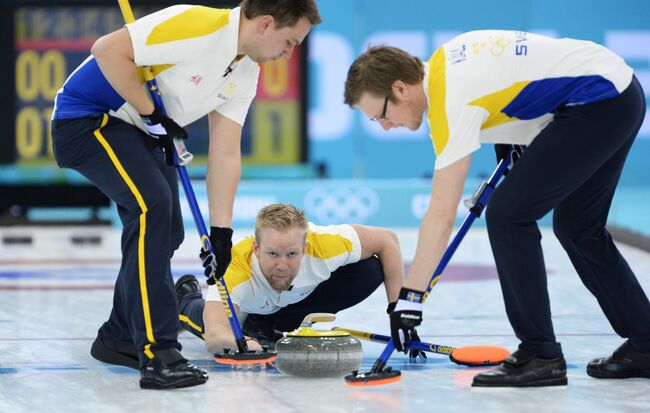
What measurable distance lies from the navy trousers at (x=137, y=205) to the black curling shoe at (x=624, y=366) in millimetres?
1335

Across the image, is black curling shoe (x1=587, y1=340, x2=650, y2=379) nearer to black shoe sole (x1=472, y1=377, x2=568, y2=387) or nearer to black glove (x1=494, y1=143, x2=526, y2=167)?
black shoe sole (x1=472, y1=377, x2=568, y2=387)

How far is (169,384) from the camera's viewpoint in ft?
11.1

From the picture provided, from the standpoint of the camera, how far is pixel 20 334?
456cm

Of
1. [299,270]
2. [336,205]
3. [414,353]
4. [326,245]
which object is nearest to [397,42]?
[336,205]

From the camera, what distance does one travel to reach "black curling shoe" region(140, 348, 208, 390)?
3387 mm

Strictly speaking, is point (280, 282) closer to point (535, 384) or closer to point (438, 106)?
point (535, 384)

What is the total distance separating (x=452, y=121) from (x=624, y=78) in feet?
2.07

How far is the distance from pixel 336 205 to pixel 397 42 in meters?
2.36

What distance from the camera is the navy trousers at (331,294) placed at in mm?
4352

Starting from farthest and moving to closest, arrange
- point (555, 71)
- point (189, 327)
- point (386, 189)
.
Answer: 1. point (386, 189)
2. point (189, 327)
3. point (555, 71)

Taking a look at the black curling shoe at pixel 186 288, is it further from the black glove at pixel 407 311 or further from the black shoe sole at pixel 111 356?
the black glove at pixel 407 311

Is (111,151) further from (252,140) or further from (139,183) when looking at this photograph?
(252,140)

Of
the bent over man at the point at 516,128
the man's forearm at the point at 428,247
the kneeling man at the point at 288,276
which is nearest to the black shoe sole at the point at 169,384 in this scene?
the kneeling man at the point at 288,276

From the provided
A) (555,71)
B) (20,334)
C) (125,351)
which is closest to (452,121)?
(555,71)
